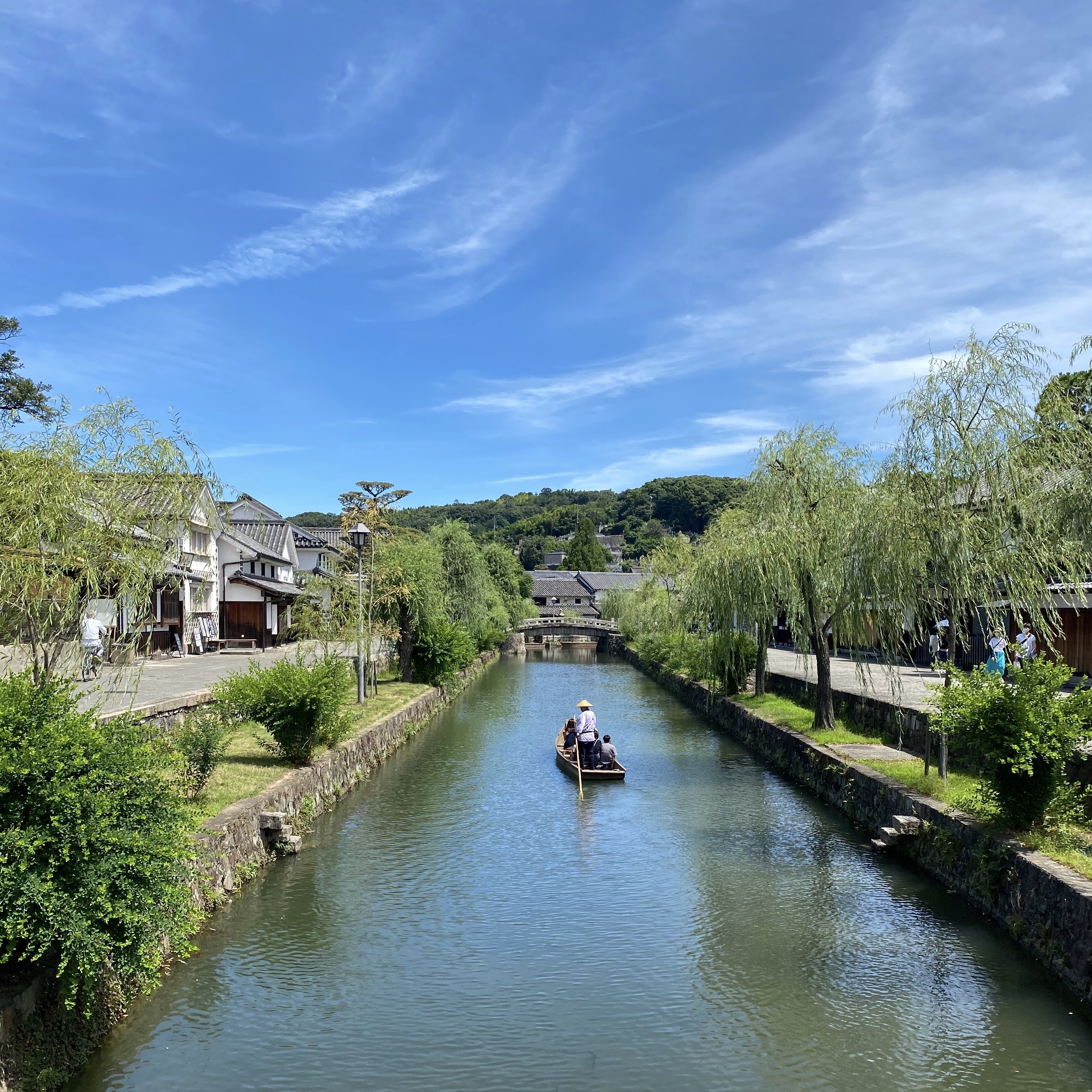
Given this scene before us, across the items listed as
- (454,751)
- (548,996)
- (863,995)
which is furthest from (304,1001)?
(454,751)

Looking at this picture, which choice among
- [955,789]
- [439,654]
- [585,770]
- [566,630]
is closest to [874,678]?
[585,770]

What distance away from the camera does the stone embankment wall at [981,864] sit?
8.31 meters

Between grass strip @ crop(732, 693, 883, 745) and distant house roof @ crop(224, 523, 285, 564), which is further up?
distant house roof @ crop(224, 523, 285, 564)

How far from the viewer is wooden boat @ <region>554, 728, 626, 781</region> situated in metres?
18.7

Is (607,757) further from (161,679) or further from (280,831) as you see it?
(161,679)

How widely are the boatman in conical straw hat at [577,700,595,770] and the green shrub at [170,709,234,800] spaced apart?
27.6ft

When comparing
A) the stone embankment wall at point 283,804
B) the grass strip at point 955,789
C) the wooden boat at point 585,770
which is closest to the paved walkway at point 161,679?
the stone embankment wall at point 283,804

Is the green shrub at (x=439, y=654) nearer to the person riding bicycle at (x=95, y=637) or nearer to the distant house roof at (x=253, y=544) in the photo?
the person riding bicycle at (x=95, y=637)

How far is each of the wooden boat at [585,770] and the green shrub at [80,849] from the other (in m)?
12.1

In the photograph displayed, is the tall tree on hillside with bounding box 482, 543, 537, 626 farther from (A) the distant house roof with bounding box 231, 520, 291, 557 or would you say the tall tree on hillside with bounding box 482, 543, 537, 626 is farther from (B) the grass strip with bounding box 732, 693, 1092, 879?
(B) the grass strip with bounding box 732, 693, 1092, 879

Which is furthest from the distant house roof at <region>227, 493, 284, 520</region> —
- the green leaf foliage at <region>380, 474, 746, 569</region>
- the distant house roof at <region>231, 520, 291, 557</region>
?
the green leaf foliage at <region>380, 474, 746, 569</region>

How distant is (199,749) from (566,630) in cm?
5961

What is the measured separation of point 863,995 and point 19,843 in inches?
279

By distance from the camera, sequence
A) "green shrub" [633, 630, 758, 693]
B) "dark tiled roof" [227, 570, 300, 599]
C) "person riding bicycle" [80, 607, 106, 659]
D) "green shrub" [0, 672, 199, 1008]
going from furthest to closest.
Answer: "dark tiled roof" [227, 570, 300, 599]
"green shrub" [633, 630, 758, 693]
"person riding bicycle" [80, 607, 106, 659]
"green shrub" [0, 672, 199, 1008]
